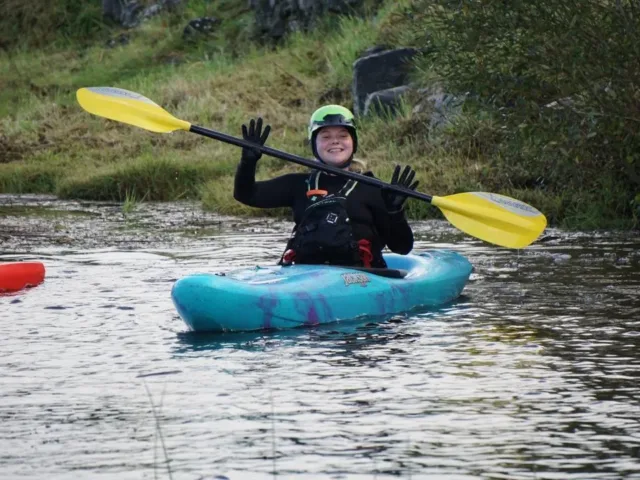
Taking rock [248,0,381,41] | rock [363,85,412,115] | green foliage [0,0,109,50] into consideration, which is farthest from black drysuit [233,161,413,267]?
green foliage [0,0,109,50]

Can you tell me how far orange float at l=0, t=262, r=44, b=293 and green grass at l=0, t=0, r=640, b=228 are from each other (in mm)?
3894

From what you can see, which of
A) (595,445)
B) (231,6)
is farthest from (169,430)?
(231,6)

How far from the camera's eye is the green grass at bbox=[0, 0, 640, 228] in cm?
1213

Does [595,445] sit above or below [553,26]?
below

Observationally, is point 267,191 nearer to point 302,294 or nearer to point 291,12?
point 302,294

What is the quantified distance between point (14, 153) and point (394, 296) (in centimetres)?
1254

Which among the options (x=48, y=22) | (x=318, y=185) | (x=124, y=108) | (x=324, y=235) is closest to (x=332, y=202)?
(x=324, y=235)

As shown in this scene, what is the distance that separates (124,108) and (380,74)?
8526 mm

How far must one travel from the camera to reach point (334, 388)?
5754 millimetres

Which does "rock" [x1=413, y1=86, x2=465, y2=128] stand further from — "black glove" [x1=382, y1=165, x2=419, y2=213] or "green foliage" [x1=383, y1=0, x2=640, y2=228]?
"black glove" [x1=382, y1=165, x2=419, y2=213]

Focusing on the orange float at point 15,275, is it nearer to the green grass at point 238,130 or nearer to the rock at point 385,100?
the green grass at point 238,130

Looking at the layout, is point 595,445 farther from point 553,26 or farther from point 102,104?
point 553,26

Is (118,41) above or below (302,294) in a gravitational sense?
above

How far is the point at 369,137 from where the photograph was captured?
16016mm
